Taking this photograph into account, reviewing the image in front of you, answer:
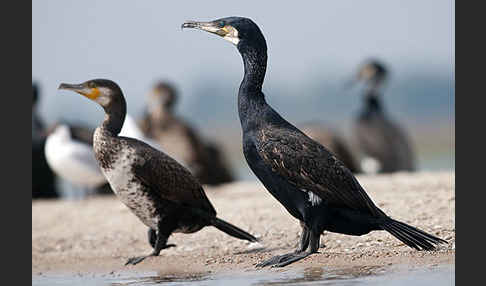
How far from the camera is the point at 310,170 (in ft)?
24.6

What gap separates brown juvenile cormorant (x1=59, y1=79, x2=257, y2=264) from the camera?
842cm

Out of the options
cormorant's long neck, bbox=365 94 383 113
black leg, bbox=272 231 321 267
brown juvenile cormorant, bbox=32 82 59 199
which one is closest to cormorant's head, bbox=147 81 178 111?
brown juvenile cormorant, bbox=32 82 59 199

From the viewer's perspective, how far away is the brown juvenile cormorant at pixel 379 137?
17.7 meters

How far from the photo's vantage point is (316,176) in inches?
295

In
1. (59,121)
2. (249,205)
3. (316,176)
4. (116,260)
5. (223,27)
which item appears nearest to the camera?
(316,176)

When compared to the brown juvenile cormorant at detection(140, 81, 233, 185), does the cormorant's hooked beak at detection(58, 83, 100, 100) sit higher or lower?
higher

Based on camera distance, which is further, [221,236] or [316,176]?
[221,236]

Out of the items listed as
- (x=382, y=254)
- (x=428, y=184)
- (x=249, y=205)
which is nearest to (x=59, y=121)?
(x=249, y=205)

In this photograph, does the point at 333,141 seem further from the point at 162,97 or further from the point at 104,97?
the point at 104,97

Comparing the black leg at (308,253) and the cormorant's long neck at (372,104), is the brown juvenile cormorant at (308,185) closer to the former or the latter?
the black leg at (308,253)

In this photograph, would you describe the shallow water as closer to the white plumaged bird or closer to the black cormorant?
the white plumaged bird

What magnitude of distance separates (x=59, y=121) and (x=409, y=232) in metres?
8.96

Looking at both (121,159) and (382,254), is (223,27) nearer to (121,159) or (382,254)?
(121,159)

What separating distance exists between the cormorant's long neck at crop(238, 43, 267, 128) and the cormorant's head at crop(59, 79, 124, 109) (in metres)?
1.30
